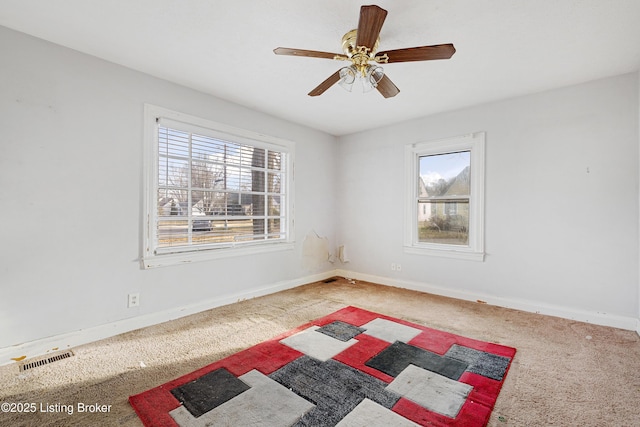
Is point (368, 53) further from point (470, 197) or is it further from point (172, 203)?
point (470, 197)

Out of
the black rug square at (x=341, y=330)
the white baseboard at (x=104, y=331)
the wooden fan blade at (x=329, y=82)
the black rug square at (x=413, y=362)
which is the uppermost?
the wooden fan blade at (x=329, y=82)

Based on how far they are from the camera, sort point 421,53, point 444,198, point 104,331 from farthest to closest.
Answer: point 444,198 → point 104,331 → point 421,53

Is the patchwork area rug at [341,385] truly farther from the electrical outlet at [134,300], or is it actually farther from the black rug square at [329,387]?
the electrical outlet at [134,300]

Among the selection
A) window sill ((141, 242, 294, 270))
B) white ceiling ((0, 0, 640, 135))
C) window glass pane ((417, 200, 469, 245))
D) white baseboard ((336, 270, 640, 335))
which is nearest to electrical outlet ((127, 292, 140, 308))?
window sill ((141, 242, 294, 270))

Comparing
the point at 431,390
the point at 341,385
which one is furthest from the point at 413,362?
the point at 341,385

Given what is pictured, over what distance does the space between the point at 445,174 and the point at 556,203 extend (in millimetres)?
1307

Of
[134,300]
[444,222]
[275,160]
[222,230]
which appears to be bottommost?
[134,300]

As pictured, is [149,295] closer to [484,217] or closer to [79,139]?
[79,139]

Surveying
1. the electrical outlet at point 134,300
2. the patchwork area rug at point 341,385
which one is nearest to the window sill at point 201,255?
the electrical outlet at point 134,300

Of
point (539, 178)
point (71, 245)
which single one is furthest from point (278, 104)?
point (539, 178)

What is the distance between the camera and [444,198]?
4137 millimetres

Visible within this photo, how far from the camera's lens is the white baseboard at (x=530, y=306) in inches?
115

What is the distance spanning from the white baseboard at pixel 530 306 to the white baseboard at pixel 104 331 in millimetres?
2170

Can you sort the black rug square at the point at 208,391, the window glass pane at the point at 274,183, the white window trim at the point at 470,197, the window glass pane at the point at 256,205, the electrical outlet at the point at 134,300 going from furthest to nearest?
the window glass pane at the point at 274,183, the window glass pane at the point at 256,205, the white window trim at the point at 470,197, the electrical outlet at the point at 134,300, the black rug square at the point at 208,391
